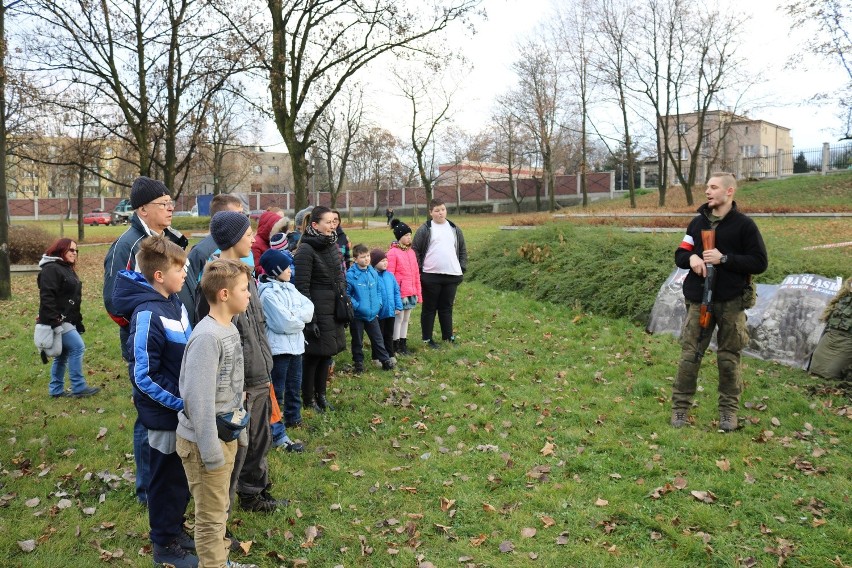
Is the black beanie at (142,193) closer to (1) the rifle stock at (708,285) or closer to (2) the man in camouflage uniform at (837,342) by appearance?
(1) the rifle stock at (708,285)

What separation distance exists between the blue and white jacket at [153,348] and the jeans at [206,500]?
263 millimetres

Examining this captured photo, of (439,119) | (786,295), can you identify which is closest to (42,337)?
(786,295)

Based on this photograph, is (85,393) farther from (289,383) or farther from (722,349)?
(722,349)

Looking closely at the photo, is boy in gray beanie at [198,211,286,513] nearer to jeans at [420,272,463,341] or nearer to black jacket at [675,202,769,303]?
black jacket at [675,202,769,303]

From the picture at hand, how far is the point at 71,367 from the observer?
23.9 feet

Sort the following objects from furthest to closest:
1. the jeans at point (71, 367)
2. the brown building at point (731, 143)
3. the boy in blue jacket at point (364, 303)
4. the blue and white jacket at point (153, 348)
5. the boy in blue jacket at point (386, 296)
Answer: the brown building at point (731, 143), the boy in blue jacket at point (386, 296), the boy in blue jacket at point (364, 303), the jeans at point (71, 367), the blue and white jacket at point (153, 348)

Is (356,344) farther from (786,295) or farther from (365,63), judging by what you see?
(365,63)

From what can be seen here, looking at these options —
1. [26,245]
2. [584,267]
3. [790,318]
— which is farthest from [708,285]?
[26,245]

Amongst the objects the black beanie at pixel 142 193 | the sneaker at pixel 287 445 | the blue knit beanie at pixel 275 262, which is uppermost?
the black beanie at pixel 142 193

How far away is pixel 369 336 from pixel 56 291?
354 centimetres

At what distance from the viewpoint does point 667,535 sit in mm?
4238

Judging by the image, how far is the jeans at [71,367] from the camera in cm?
725

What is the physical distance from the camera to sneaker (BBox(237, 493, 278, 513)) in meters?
4.63

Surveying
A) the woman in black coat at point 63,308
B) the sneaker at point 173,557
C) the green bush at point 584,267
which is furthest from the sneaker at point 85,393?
the green bush at point 584,267
